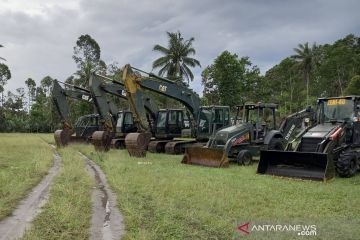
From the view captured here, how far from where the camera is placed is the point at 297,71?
62.0 metres

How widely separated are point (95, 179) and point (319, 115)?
728 cm

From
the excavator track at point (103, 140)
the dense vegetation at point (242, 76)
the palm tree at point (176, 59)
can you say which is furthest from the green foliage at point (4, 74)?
the excavator track at point (103, 140)

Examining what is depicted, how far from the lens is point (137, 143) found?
60.3 feet

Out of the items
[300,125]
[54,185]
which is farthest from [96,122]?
[54,185]

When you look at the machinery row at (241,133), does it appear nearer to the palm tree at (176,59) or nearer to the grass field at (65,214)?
the grass field at (65,214)

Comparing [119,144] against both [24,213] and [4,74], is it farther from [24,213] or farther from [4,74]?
[4,74]

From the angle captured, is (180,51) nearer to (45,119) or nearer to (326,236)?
(45,119)

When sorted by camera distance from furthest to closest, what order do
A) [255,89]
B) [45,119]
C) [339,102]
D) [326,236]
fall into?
[45,119], [255,89], [339,102], [326,236]

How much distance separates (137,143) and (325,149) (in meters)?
8.72

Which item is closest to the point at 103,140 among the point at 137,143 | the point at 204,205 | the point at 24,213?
the point at 137,143

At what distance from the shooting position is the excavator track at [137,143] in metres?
18.5

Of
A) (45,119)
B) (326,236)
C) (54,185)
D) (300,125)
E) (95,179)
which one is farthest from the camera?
(45,119)

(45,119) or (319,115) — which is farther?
(45,119)

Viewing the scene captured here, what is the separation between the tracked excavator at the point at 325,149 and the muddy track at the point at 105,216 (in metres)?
5.07
